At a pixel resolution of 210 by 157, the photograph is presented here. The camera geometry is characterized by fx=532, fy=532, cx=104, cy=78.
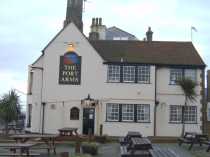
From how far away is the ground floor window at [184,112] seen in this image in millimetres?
41031

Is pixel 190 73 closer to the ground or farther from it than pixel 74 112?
farther from it

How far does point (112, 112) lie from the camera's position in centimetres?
4084

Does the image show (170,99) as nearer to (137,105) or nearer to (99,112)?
(137,105)

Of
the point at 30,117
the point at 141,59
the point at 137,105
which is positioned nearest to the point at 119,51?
the point at 141,59

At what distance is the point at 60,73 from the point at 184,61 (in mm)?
9778

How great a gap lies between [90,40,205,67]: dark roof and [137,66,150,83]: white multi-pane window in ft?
1.58

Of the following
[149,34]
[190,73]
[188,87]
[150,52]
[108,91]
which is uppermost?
[149,34]

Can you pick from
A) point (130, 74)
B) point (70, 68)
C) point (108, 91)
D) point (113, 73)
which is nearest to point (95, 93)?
point (108, 91)

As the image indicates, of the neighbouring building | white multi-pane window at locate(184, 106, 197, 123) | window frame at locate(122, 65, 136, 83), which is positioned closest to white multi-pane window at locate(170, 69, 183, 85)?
the neighbouring building

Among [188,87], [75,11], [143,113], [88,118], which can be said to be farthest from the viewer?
[75,11]

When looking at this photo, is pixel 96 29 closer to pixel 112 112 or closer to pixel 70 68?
pixel 70 68

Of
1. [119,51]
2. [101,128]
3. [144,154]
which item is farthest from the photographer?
[119,51]

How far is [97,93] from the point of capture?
40.9 meters

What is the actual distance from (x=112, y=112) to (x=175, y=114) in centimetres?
488
